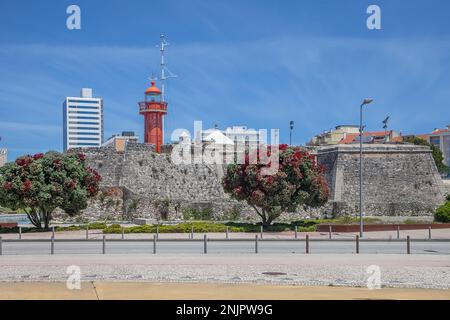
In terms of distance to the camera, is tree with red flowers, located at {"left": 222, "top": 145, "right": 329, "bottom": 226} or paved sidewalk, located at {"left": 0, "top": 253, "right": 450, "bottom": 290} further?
tree with red flowers, located at {"left": 222, "top": 145, "right": 329, "bottom": 226}

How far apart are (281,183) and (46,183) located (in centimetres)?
1501

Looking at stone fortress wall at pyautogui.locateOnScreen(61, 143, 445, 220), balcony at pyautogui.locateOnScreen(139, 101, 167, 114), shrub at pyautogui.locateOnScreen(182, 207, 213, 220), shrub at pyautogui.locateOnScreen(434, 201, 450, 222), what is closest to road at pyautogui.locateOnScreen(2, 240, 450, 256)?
shrub at pyautogui.locateOnScreen(434, 201, 450, 222)

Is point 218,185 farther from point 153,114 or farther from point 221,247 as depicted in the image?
point 221,247

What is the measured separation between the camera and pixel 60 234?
34.7 m

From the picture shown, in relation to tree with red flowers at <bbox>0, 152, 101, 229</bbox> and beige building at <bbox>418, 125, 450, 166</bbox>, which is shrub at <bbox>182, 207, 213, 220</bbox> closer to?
tree with red flowers at <bbox>0, 152, 101, 229</bbox>

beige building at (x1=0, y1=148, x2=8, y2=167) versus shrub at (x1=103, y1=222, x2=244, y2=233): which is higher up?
beige building at (x1=0, y1=148, x2=8, y2=167)

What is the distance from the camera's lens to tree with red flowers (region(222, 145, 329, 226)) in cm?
3784

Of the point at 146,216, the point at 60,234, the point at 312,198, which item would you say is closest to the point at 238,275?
the point at 60,234

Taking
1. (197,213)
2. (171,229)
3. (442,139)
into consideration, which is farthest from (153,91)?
(442,139)

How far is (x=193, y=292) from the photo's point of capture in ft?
45.8

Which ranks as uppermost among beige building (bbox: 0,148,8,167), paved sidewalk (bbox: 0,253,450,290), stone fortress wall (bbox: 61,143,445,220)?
beige building (bbox: 0,148,8,167)

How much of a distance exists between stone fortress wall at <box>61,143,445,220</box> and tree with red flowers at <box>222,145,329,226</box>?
33.6ft

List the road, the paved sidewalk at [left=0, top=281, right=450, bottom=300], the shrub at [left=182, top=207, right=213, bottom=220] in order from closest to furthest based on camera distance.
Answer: the paved sidewalk at [left=0, top=281, right=450, bottom=300] < the road < the shrub at [left=182, top=207, right=213, bottom=220]

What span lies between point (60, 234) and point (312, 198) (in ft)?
53.8
